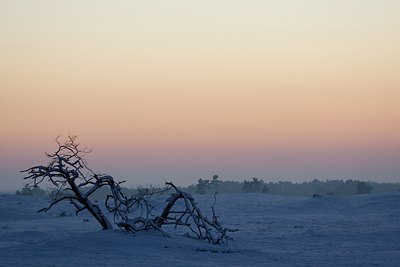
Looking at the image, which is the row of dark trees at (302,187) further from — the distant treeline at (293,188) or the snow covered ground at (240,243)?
the snow covered ground at (240,243)

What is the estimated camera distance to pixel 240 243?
66.5 ft

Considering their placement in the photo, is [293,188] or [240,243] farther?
[293,188]

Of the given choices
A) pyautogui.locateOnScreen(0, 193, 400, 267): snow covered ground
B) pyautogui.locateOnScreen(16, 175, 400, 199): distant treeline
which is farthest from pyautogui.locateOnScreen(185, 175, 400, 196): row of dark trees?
pyautogui.locateOnScreen(0, 193, 400, 267): snow covered ground

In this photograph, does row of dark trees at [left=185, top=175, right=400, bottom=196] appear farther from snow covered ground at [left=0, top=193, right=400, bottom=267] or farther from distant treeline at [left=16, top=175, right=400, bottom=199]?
snow covered ground at [left=0, top=193, right=400, bottom=267]

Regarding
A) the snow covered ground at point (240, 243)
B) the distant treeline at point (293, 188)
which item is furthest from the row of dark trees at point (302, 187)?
the snow covered ground at point (240, 243)

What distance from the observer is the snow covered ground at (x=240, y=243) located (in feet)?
48.7

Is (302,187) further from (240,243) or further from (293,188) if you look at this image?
(240,243)

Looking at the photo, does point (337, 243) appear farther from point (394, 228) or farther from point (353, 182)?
point (353, 182)

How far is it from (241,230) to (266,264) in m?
9.86

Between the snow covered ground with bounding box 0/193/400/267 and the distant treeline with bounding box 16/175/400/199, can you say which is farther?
the distant treeline with bounding box 16/175/400/199

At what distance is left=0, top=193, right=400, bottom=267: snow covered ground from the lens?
1484cm

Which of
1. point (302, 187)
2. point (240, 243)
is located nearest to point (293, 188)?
point (302, 187)

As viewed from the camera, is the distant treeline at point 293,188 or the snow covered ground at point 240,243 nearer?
the snow covered ground at point 240,243

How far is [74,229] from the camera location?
24.6 metres
